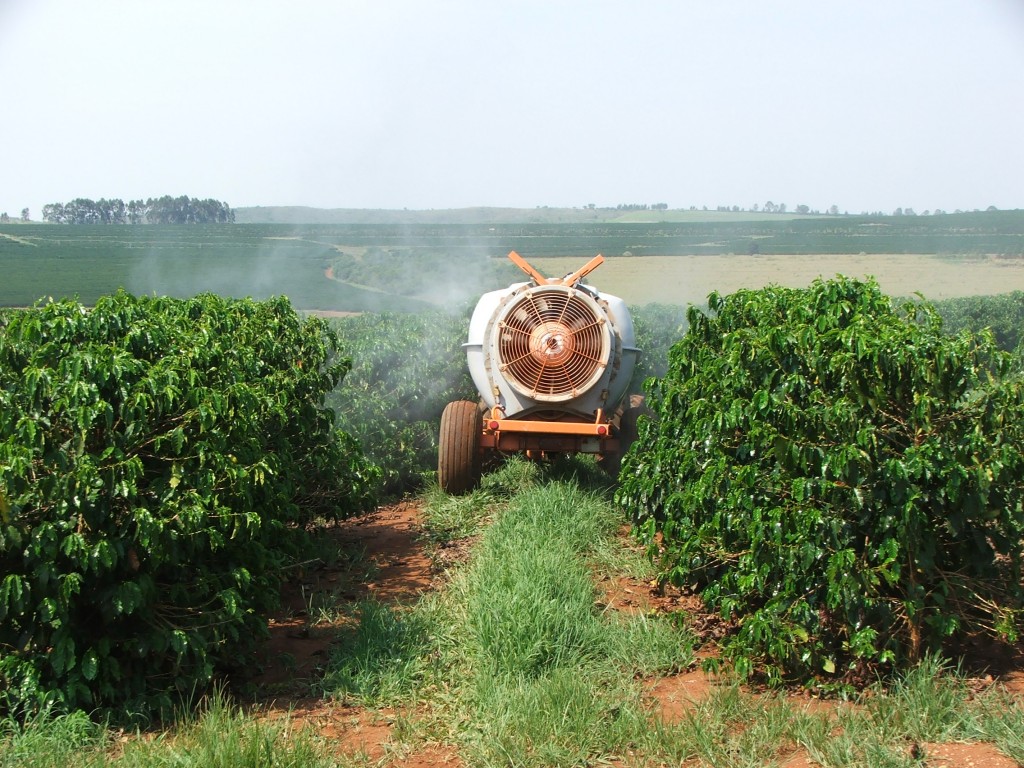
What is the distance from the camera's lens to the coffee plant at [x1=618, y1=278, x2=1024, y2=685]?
4.37 metres

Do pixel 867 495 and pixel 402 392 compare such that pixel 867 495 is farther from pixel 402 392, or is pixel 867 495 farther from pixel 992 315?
pixel 992 315

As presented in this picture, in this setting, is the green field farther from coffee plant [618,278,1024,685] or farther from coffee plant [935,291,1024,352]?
coffee plant [618,278,1024,685]

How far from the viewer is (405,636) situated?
17.8 feet

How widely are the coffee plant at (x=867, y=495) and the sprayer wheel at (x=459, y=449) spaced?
3.66 m

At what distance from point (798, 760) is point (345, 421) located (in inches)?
240

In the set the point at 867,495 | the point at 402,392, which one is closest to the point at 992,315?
the point at 402,392

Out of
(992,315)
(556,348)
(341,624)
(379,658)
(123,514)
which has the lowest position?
(341,624)

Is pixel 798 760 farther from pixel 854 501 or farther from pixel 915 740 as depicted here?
pixel 854 501

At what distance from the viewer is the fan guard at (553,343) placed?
8.12m

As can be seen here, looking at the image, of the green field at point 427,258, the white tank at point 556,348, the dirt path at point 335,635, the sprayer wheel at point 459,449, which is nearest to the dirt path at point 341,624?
→ the dirt path at point 335,635

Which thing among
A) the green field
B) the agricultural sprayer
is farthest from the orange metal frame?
the green field

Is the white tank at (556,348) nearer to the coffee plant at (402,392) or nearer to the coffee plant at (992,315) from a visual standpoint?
the coffee plant at (402,392)

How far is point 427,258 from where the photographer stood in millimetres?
22688

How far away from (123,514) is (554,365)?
4.25 meters
